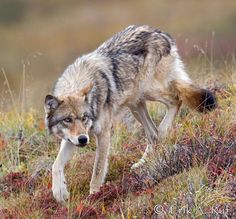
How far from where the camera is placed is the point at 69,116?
21.6 ft

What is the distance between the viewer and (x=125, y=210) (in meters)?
5.41

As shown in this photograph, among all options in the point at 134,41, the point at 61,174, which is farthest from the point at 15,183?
the point at 134,41

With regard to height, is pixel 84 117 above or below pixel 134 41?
below

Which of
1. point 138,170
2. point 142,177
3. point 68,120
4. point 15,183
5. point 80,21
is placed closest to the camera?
point 142,177

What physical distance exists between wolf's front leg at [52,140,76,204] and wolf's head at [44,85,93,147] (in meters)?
0.27

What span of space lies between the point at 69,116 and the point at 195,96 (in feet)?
5.79

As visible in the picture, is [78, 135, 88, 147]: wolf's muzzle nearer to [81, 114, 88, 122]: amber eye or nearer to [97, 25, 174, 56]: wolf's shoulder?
[81, 114, 88, 122]: amber eye

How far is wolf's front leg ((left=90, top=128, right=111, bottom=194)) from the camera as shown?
21.5 feet

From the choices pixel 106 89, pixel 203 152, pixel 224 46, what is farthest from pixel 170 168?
pixel 224 46

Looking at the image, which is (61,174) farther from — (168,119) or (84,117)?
(168,119)

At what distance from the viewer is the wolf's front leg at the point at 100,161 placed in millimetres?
6555

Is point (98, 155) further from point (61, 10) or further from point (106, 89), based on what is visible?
point (61, 10)

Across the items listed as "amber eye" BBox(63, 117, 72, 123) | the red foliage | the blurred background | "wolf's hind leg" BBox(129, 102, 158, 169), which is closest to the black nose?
"amber eye" BBox(63, 117, 72, 123)

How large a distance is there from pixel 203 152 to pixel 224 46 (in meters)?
6.50
